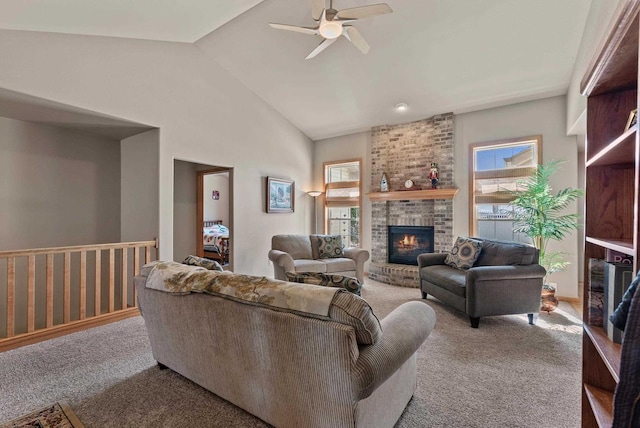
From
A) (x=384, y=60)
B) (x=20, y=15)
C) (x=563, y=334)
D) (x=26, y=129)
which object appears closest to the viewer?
(x=20, y=15)

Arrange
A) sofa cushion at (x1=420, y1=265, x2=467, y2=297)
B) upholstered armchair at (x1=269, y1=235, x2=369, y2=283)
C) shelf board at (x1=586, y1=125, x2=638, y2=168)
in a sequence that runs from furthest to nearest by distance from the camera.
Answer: upholstered armchair at (x1=269, y1=235, x2=369, y2=283)
sofa cushion at (x1=420, y1=265, x2=467, y2=297)
shelf board at (x1=586, y1=125, x2=638, y2=168)

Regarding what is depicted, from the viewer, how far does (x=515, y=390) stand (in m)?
2.04

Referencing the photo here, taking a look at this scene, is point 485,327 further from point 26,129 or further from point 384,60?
point 26,129

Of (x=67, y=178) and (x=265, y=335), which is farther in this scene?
(x=67, y=178)

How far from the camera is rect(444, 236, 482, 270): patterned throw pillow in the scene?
369 centimetres

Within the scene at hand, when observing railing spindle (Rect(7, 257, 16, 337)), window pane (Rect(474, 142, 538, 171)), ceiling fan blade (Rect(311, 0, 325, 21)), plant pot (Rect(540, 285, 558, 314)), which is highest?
ceiling fan blade (Rect(311, 0, 325, 21))

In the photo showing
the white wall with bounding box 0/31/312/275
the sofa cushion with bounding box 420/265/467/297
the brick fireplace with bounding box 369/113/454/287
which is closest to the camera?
the white wall with bounding box 0/31/312/275

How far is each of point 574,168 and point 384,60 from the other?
9.82ft

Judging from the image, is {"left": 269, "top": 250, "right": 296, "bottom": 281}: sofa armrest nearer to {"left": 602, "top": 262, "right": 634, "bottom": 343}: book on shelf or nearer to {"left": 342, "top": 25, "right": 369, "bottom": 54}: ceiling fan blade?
{"left": 342, "top": 25, "right": 369, "bottom": 54}: ceiling fan blade

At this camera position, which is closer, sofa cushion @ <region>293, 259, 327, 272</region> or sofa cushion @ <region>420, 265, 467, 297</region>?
sofa cushion @ <region>420, 265, 467, 297</region>

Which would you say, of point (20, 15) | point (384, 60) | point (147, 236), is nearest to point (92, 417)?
point (147, 236)

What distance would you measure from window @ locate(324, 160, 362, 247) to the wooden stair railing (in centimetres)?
360

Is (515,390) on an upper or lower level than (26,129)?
lower

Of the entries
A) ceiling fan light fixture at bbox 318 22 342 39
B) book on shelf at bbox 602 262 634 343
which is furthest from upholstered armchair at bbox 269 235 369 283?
book on shelf at bbox 602 262 634 343
